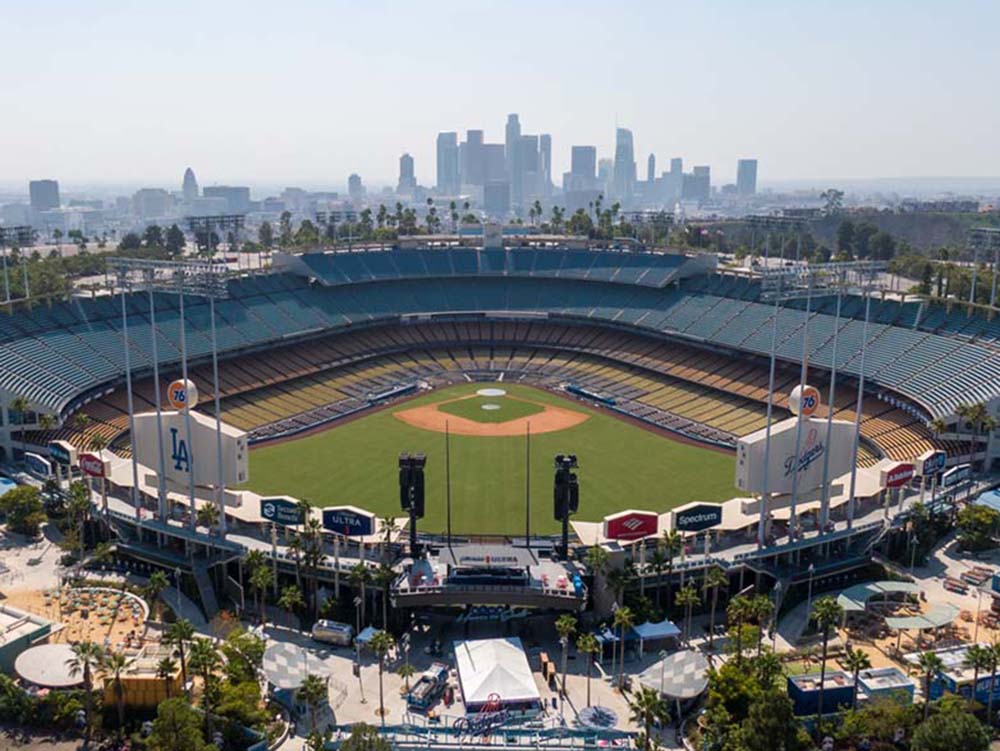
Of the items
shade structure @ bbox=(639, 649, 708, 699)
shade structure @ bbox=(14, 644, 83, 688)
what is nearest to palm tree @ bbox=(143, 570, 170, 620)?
shade structure @ bbox=(14, 644, 83, 688)

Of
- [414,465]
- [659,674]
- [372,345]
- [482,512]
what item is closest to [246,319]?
[372,345]

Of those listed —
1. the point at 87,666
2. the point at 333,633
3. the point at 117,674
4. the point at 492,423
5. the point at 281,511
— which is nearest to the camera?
the point at 117,674

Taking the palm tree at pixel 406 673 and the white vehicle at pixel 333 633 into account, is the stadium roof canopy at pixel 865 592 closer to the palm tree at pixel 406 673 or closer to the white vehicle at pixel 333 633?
the palm tree at pixel 406 673

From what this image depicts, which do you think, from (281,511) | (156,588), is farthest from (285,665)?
(281,511)

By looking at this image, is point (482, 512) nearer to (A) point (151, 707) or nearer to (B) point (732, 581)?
(B) point (732, 581)

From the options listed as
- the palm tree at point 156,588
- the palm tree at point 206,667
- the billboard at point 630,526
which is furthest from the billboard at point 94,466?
the billboard at point 630,526

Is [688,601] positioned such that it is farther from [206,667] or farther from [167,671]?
[167,671]

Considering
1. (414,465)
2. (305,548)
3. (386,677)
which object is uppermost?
(414,465)
